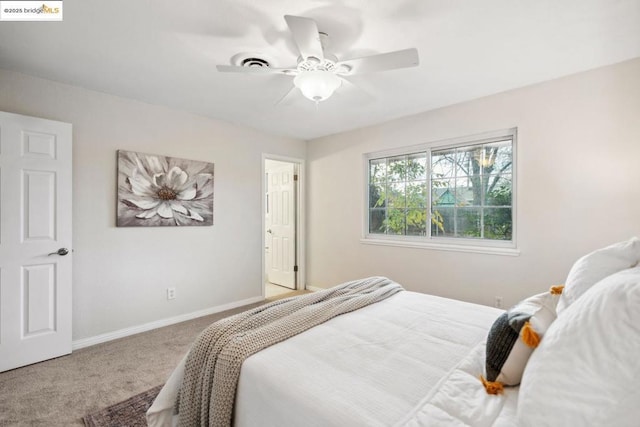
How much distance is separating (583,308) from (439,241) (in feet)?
8.85

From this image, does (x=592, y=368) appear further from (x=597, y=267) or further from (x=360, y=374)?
(x=360, y=374)

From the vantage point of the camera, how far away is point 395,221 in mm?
3836

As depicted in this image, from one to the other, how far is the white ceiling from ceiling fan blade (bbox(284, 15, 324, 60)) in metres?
0.22

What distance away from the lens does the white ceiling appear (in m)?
1.72

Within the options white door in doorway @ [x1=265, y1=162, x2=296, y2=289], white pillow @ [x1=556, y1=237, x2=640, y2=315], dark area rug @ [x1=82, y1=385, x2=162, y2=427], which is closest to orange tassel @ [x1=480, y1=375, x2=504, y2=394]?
white pillow @ [x1=556, y1=237, x2=640, y2=315]

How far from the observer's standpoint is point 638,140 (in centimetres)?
227

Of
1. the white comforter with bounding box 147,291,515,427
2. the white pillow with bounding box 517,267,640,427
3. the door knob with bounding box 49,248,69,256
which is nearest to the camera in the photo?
the white pillow with bounding box 517,267,640,427

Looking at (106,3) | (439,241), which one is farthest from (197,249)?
(439,241)

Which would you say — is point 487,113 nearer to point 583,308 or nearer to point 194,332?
point 583,308

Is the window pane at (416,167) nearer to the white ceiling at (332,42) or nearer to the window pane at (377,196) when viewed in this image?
the window pane at (377,196)

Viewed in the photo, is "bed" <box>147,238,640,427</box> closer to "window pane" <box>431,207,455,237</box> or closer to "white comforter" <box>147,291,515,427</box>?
"white comforter" <box>147,291,515,427</box>

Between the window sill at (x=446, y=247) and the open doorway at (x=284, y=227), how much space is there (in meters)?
1.25

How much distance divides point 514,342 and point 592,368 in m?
0.36

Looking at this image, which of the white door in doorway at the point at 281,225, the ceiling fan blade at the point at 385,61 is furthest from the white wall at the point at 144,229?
the ceiling fan blade at the point at 385,61
